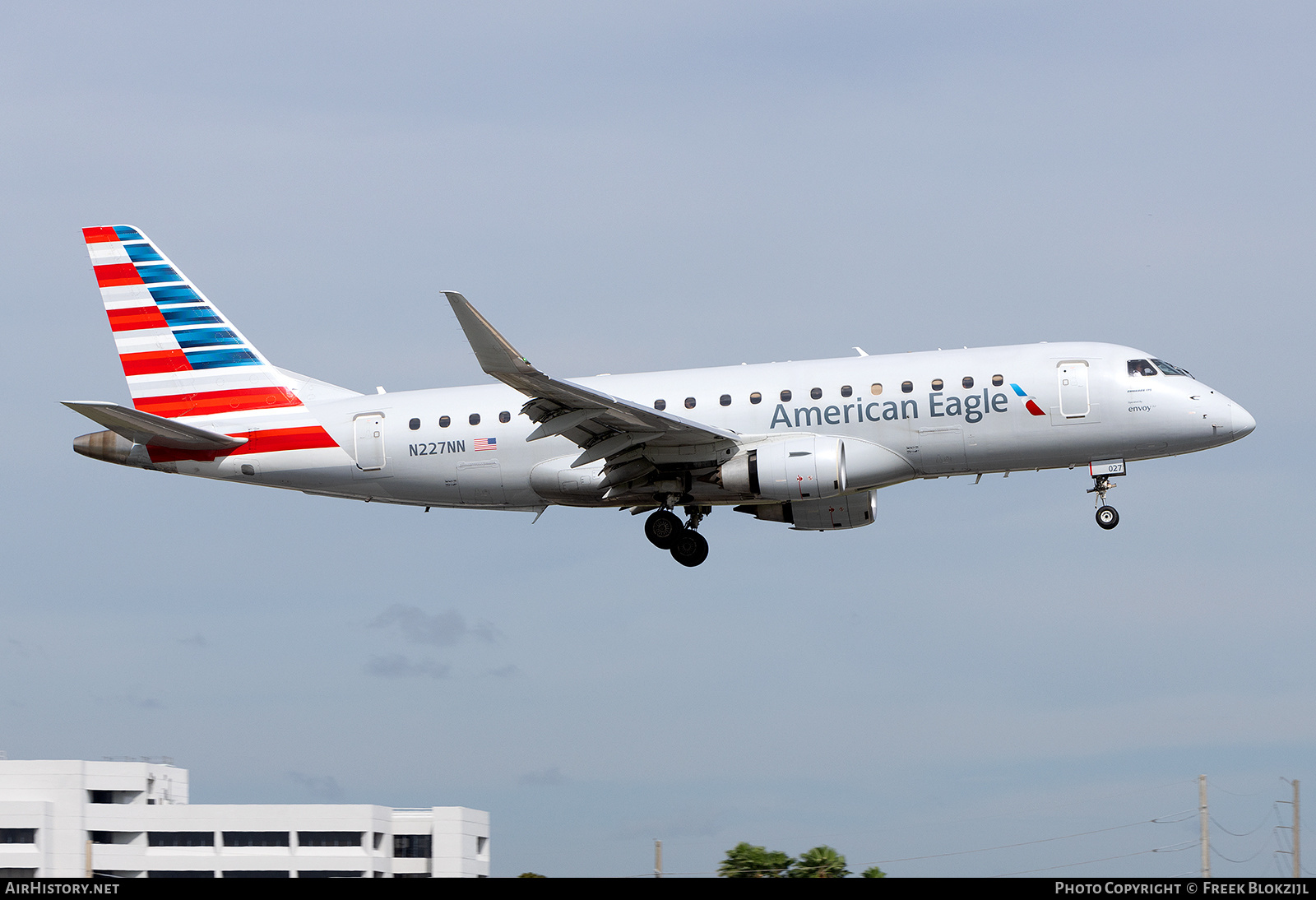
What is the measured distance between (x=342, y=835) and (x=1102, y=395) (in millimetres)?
61085

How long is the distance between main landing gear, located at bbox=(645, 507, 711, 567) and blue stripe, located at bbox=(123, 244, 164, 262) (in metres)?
17.3

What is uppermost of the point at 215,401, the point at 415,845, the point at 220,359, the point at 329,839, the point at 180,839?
the point at 220,359

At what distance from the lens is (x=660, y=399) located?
3800 cm

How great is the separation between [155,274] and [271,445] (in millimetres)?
7456

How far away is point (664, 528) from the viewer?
129 feet

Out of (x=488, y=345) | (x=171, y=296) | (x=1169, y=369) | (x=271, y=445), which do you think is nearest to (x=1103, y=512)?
(x=1169, y=369)

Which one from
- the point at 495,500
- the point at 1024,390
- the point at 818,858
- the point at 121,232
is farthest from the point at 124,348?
the point at 818,858

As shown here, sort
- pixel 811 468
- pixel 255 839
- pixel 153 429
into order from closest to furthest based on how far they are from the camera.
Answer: pixel 811 468
pixel 153 429
pixel 255 839

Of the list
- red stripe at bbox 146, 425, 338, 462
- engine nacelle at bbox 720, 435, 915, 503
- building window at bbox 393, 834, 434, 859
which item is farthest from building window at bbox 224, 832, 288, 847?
engine nacelle at bbox 720, 435, 915, 503

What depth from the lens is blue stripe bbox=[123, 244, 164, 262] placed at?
44.0 metres

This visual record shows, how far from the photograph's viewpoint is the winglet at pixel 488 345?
102 ft

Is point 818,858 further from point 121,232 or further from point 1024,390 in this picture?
point 121,232

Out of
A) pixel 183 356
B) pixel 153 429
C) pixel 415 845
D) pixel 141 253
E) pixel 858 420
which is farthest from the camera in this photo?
pixel 415 845

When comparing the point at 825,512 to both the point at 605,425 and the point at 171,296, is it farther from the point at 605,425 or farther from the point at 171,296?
the point at 171,296
